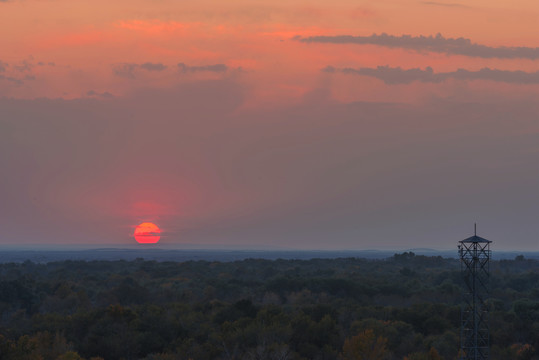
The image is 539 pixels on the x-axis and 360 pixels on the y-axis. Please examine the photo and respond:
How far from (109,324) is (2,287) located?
3144cm

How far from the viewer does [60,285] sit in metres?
86.7

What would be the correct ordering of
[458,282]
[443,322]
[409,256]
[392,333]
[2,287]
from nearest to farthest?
[392,333], [443,322], [2,287], [458,282], [409,256]

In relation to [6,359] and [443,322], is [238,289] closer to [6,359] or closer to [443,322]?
[443,322]

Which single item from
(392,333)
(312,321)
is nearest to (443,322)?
(392,333)

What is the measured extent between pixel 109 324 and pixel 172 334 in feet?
15.1

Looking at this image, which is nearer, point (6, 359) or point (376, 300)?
point (6, 359)

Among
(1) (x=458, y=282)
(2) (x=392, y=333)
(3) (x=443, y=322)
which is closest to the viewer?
(2) (x=392, y=333)

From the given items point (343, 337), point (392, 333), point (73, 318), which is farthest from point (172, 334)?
point (392, 333)

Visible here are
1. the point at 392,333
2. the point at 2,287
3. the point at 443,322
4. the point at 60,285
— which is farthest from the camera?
the point at 60,285

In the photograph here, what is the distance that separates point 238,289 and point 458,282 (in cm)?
3401

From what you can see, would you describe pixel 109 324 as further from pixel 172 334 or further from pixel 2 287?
pixel 2 287

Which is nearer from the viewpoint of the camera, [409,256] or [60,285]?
[60,285]

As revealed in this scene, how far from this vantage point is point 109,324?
5341 cm

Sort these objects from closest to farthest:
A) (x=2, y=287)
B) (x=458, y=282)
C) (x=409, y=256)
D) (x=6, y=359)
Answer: (x=6, y=359)
(x=2, y=287)
(x=458, y=282)
(x=409, y=256)
